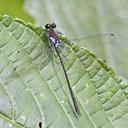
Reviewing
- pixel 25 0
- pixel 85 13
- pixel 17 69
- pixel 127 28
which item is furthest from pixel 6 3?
pixel 17 69

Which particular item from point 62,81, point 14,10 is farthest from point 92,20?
point 62,81

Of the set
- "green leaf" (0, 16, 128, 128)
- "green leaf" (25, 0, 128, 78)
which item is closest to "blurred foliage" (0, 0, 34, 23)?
"green leaf" (25, 0, 128, 78)

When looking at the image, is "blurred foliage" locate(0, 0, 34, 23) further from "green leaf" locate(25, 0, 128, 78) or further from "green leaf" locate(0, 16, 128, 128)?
"green leaf" locate(0, 16, 128, 128)

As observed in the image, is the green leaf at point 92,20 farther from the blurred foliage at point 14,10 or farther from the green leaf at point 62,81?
the green leaf at point 62,81

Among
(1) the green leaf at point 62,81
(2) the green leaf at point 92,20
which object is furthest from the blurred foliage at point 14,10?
(1) the green leaf at point 62,81

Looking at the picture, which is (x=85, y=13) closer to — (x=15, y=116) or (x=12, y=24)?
(x=12, y=24)

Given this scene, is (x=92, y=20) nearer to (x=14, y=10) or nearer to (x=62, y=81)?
(x=14, y=10)
